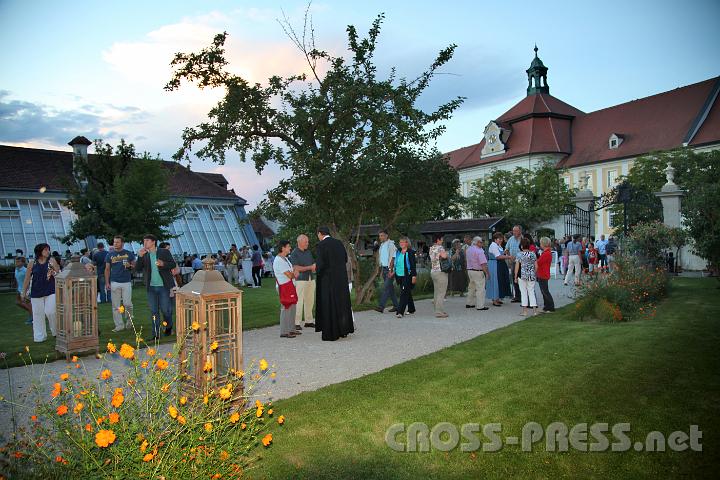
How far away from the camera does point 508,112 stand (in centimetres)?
7356

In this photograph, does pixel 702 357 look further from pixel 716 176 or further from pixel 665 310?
pixel 716 176

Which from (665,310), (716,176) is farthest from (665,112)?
(665,310)

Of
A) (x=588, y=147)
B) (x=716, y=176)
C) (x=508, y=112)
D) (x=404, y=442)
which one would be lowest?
(x=404, y=442)

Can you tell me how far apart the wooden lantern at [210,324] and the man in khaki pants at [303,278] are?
5.16 meters

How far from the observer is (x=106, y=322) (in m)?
12.2

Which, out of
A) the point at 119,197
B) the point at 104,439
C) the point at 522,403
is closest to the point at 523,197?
the point at 119,197

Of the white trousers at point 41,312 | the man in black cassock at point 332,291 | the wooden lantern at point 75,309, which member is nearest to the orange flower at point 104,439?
the wooden lantern at point 75,309

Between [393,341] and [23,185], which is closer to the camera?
[393,341]

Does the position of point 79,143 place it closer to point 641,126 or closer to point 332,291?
point 332,291

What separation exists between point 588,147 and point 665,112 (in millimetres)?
8336

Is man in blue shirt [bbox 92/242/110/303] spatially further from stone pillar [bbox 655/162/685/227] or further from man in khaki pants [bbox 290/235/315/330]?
stone pillar [bbox 655/162/685/227]

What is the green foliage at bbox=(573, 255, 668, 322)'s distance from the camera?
10.2 metres

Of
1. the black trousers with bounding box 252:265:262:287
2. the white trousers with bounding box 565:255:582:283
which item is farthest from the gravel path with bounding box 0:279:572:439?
the black trousers with bounding box 252:265:262:287

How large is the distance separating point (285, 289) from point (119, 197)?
64.5 feet
